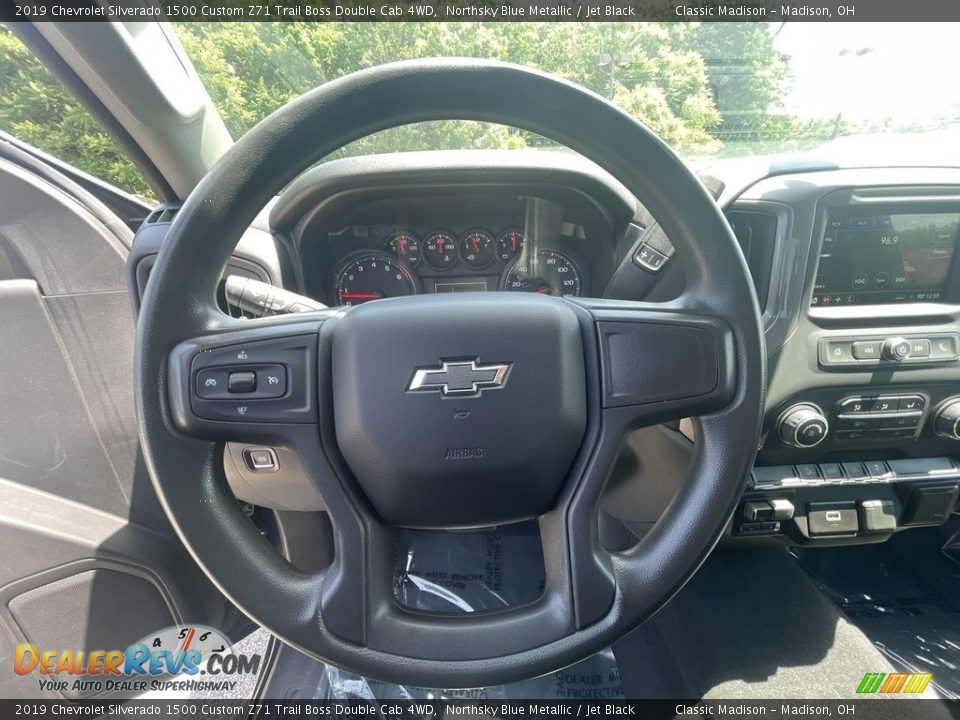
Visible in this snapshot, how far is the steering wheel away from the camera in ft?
2.33

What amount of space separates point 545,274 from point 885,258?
2.61ft

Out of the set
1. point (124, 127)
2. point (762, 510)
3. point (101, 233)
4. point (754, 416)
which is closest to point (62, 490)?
point (101, 233)

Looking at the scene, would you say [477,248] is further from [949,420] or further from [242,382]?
[949,420]

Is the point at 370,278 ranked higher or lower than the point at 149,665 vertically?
higher

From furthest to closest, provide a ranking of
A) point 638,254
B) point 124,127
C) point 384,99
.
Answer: point 124,127 → point 638,254 → point 384,99

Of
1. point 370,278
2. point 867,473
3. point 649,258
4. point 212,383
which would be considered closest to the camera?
point 212,383

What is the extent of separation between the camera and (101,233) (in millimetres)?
1362

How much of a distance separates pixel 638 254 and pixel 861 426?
709mm

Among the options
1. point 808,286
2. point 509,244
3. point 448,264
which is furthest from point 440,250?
point 808,286

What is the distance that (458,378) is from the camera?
0.76 meters

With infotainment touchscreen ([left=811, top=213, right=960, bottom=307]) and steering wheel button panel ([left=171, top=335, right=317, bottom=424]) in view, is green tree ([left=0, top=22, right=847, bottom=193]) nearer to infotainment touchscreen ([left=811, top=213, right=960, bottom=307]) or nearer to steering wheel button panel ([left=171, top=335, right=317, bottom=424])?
infotainment touchscreen ([left=811, top=213, right=960, bottom=307])

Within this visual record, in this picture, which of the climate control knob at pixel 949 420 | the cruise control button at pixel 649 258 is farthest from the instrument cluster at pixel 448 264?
the climate control knob at pixel 949 420

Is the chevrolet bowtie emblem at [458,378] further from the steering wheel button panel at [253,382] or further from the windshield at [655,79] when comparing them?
the windshield at [655,79]

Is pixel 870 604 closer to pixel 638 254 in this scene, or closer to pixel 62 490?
pixel 638 254
